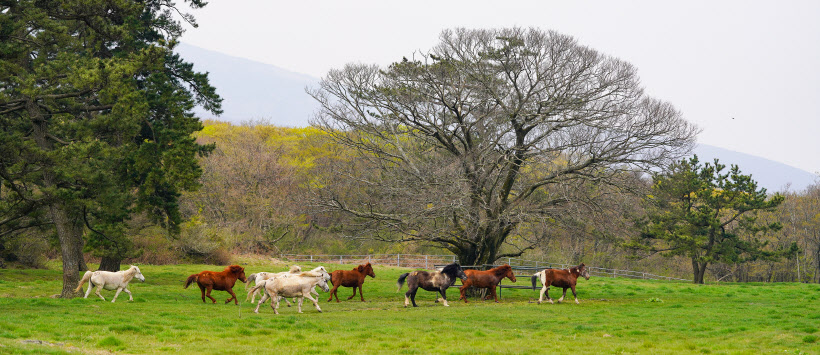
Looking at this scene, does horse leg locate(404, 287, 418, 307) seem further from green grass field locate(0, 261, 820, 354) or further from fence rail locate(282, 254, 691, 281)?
fence rail locate(282, 254, 691, 281)

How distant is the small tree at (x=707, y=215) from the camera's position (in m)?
41.6

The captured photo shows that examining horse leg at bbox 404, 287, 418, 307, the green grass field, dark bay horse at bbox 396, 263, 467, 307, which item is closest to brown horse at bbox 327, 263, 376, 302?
the green grass field

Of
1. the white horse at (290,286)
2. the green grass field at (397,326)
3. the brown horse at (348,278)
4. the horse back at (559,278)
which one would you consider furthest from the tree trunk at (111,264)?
the horse back at (559,278)

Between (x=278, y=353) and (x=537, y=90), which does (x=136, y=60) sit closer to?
(x=278, y=353)

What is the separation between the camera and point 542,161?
2444cm

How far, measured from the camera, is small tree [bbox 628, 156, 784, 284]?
41.6 metres

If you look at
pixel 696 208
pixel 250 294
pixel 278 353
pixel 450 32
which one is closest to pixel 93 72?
pixel 250 294

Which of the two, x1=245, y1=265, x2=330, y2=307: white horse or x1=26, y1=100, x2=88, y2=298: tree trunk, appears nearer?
x1=245, y1=265, x2=330, y2=307: white horse

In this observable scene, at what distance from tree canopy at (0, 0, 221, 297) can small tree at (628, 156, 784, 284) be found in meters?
29.7

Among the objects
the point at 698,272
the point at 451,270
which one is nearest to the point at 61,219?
the point at 451,270

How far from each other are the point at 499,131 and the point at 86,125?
14.7 m

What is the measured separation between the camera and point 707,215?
4138cm

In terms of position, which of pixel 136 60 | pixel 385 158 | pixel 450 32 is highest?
pixel 450 32

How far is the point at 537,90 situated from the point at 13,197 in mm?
17246
